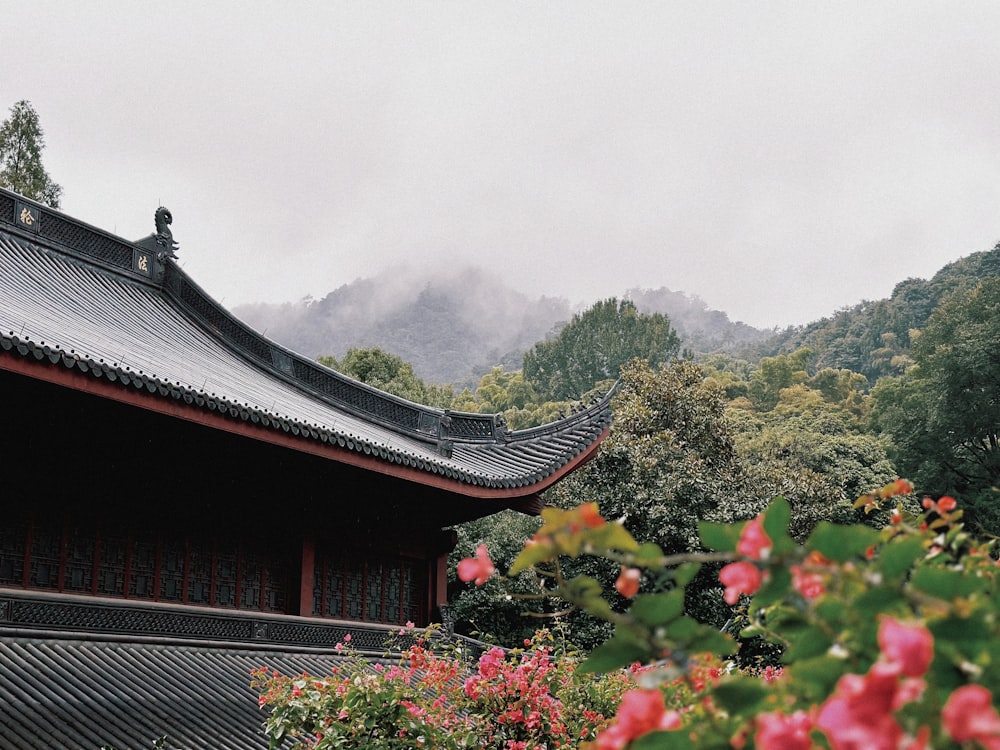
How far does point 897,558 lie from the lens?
4.66ft

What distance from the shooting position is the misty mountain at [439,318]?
12838 centimetres

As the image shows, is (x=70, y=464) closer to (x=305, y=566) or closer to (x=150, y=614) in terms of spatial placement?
(x=150, y=614)

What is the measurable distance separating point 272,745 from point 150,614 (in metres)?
2.28

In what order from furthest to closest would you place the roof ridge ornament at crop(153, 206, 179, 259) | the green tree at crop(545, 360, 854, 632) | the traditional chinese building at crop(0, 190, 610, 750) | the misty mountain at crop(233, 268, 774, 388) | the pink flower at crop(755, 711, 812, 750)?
1. the misty mountain at crop(233, 268, 774, 388)
2. the green tree at crop(545, 360, 854, 632)
3. the roof ridge ornament at crop(153, 206, 179, 259)
4. the traditional chinese building at crop(0, 190, 610, 750)
5. the pink flower at crop(755, 711, 812, 750)

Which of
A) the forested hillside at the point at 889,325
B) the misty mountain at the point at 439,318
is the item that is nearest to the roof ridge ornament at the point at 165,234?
the forested hillside at the point at 889,325

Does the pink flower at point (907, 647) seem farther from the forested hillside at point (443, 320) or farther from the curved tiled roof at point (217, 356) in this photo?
the forested hillside at point (443, 320)

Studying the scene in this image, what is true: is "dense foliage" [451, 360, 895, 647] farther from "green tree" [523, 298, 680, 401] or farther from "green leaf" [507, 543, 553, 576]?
"green tree" [523, 298, 680, 401]

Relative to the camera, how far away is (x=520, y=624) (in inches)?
863

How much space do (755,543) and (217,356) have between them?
1064 cm

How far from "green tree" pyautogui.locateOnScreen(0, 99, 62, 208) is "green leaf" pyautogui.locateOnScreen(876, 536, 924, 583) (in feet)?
95.5

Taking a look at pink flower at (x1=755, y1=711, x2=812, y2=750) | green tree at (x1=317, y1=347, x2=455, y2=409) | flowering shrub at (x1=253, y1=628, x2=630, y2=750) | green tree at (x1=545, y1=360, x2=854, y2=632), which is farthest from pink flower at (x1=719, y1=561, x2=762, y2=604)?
green tree at (x1=317, y1=347, x2=455, y2=409)

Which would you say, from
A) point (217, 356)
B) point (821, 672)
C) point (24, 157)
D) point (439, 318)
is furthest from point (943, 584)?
point (439, 318)

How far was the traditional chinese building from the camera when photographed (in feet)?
21.8

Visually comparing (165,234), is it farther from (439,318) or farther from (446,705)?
(439,318)
